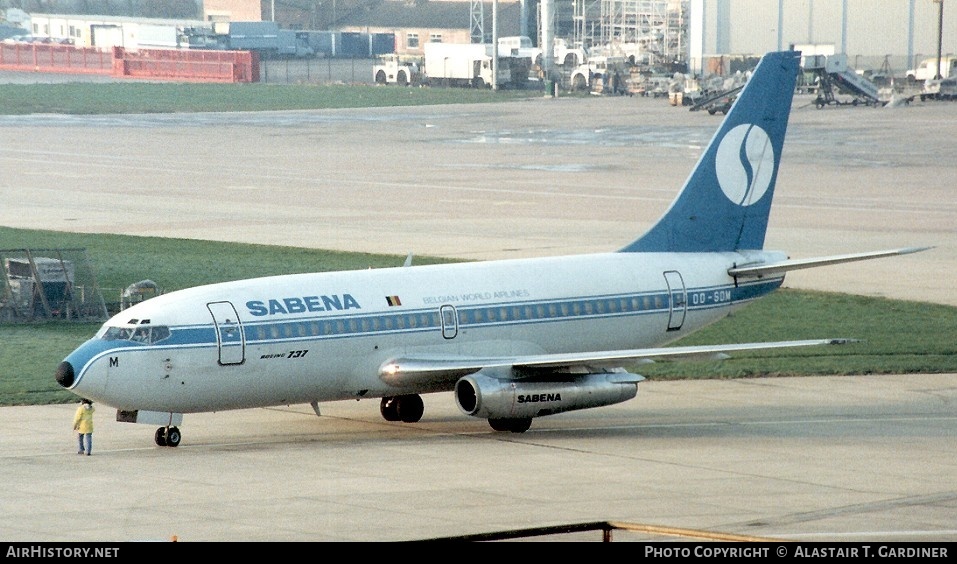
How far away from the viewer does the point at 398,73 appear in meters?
195

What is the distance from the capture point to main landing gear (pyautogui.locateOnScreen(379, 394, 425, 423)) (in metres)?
36.2

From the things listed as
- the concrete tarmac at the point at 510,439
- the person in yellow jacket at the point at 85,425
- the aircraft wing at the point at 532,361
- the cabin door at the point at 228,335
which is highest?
the cabin door at the point at 228,335

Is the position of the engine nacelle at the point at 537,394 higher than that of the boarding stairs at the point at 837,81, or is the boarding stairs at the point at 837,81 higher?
the boarding stairs at the point at 837,81

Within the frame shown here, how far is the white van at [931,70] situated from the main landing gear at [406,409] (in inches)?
5564

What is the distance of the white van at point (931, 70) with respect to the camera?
16725cm

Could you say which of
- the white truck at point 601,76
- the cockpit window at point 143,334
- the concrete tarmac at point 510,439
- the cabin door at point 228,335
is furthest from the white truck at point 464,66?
the cockpit window at point 143,334

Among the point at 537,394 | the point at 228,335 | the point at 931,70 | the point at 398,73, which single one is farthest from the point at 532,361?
the point at 398,73

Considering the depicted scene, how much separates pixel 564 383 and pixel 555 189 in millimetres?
51828

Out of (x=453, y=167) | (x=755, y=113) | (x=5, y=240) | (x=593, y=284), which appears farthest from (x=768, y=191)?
(x=453, y=167)

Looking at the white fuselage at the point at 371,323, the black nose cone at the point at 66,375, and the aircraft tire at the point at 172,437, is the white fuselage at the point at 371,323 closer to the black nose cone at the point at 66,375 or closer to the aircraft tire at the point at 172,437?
the black nose cone at the point at 66,375

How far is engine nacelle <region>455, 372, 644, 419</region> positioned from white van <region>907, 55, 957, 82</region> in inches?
5568

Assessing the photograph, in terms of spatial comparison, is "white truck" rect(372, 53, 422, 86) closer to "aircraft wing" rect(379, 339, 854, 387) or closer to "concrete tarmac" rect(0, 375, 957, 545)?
"concrete tarmac" rect(0, 375, 957, 545)

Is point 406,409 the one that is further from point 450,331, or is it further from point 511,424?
point 511,424

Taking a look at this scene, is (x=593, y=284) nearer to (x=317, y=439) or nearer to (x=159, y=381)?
(x=317, y=439)
